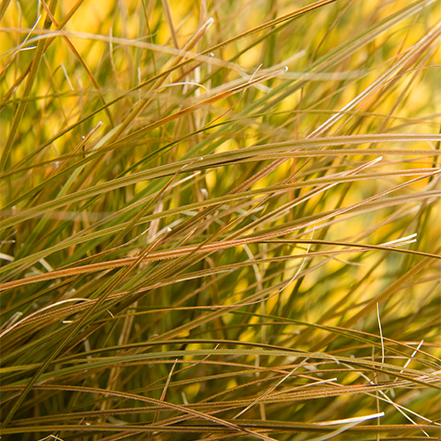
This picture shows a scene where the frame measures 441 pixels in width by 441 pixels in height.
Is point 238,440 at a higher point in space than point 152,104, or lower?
lower

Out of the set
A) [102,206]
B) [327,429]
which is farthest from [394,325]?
[102,206]

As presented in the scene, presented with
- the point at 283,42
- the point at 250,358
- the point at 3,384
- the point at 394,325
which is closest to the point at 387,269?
the point at 394,325

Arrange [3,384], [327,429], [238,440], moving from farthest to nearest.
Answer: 1. [238,440]
2. [3,384]
3. [327,429]

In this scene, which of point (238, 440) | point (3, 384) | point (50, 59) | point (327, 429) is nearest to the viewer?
point (327, 429)

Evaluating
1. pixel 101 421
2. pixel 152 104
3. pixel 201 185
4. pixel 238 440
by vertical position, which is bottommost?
pixel 238 440

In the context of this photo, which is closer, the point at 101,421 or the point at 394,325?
the point at 101,421

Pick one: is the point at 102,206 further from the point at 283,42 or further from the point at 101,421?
the point at 283,42
